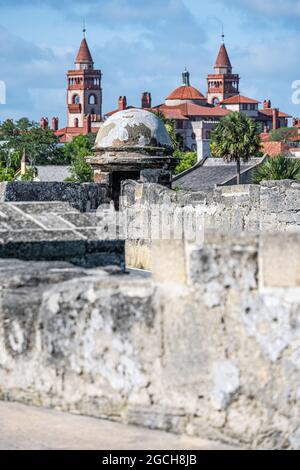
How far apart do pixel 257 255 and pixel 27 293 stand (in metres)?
1.24

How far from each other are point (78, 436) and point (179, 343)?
1.71 feet

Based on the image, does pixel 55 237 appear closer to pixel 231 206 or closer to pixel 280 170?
pixel 231 206

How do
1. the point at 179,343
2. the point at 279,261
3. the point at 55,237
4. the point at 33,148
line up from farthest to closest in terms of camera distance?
1. the point at 33,148
2. the point at 55,237
3. the point at 179,343
4. the point at 279,261

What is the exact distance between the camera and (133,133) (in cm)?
1731

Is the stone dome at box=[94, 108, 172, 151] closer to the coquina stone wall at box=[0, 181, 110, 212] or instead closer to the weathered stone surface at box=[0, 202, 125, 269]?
the coquina stone wall at box=[0, 181, 110, 212]

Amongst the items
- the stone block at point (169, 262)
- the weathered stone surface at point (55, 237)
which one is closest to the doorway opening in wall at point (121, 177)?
the weathered stone surface at point (55, 237)

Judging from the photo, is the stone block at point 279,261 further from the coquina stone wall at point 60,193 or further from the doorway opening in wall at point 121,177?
the doorway opening in wall at point 121,177

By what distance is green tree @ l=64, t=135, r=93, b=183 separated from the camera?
113m

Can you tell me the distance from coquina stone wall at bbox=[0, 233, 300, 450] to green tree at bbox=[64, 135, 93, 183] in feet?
330

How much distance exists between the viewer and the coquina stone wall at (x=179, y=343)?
4.63 m

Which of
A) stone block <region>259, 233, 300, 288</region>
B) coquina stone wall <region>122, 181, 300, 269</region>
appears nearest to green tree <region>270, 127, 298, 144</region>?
coquina stone wall <region>122, 181, 300, 269</region>

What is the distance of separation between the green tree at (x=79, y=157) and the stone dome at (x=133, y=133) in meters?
88.2

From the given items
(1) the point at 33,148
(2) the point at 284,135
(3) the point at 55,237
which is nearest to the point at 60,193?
(3) the point at 55,237
